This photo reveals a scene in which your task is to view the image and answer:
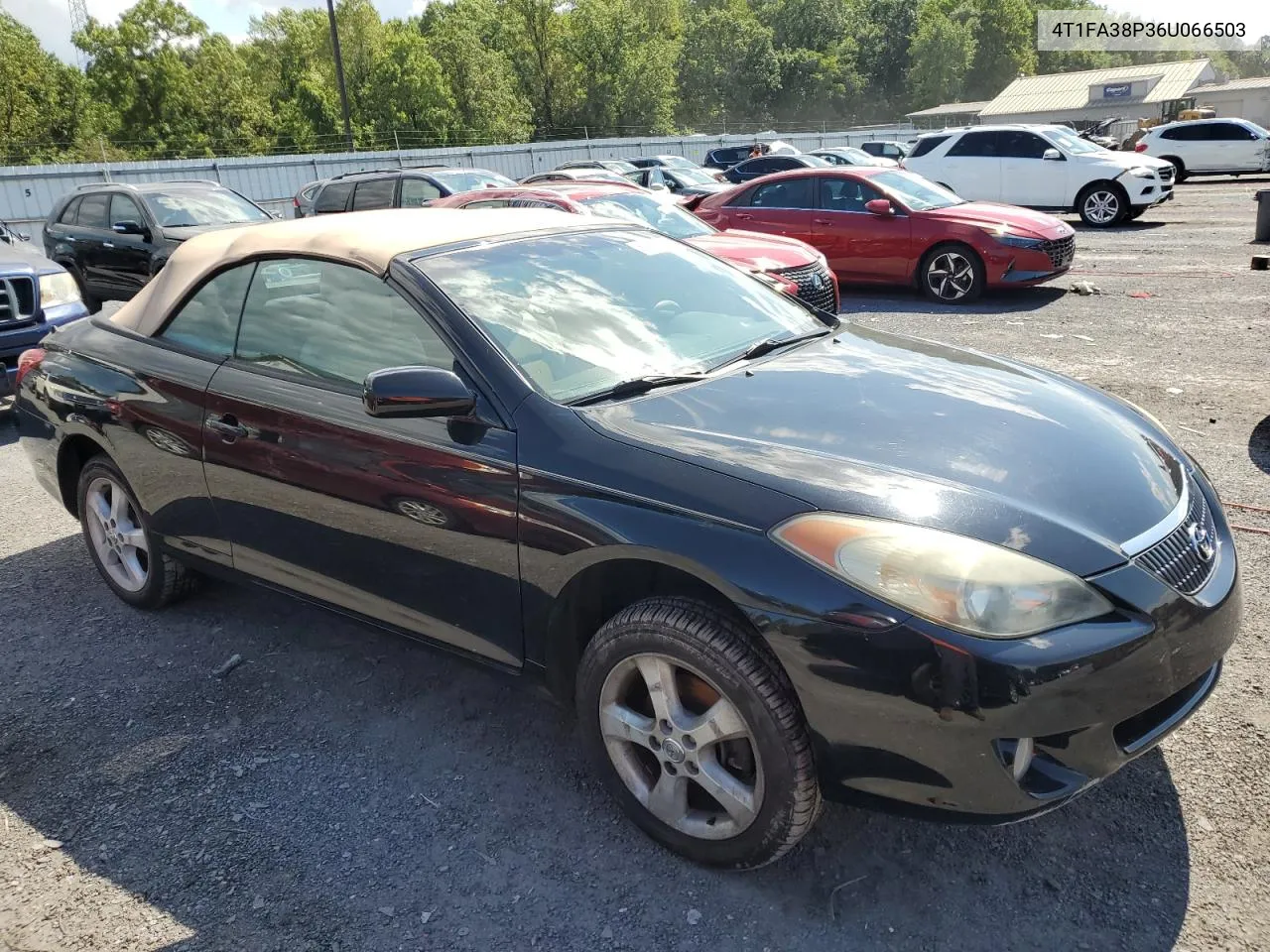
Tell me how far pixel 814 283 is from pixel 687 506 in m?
6.32

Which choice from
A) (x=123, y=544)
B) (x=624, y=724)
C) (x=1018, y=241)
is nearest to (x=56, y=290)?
(x=123, y=544)

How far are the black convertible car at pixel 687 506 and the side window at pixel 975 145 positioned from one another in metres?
16.0

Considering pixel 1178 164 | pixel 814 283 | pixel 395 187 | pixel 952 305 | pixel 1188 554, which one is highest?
pixel 395 187

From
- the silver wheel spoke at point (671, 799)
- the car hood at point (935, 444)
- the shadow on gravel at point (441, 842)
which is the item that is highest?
the car hood at point (935, 444)

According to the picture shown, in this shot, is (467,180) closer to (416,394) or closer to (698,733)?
(416,394)

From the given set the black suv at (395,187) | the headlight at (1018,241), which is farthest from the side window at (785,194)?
the black suv at (395,187)

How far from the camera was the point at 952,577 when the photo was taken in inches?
82.8

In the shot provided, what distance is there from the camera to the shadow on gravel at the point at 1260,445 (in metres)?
5.10

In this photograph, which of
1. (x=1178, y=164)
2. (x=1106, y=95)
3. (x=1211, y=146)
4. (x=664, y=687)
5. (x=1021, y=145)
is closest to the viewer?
(x=664, y=687)

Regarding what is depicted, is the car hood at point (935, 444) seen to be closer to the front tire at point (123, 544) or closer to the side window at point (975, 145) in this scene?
the front tire at point (123, 544)

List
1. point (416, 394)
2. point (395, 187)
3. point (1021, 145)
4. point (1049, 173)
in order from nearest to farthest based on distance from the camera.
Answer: point (416, 394) → point (395, 187) → point (1049, 173) → point (1021, 145)

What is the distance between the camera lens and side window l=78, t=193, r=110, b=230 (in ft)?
38.3

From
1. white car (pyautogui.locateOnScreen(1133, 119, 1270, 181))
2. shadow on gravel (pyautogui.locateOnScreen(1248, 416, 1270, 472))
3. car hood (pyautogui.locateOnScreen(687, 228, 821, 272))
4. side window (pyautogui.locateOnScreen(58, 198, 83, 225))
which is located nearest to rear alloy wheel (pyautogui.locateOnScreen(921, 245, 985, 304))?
car hood (pyautogui.locateOnScreen(687, 228, 821, 272))

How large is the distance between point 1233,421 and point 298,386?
548 centimetres
